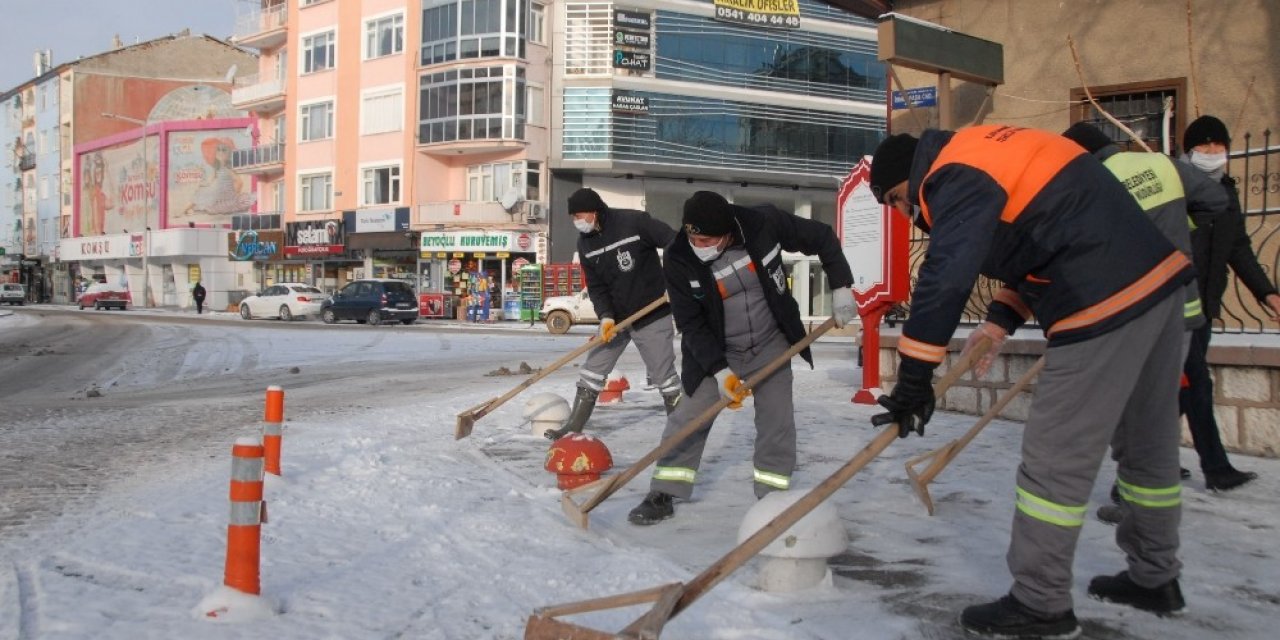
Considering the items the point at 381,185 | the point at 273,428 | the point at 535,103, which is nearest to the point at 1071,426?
the point at 273,428

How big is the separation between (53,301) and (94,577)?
3091 inches

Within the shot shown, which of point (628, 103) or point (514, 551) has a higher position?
point (628, 103)

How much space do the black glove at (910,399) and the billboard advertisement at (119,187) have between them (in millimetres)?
59625

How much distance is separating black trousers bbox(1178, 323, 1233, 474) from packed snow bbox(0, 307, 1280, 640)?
0.29 metres

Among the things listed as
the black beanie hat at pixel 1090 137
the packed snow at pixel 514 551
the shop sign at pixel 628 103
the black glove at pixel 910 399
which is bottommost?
the packed snow at pixel 514 551

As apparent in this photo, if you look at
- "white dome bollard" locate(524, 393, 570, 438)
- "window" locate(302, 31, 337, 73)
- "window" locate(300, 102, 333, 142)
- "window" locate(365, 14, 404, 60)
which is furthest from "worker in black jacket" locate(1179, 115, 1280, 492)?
"window" locate(302, 31, 337, 73)

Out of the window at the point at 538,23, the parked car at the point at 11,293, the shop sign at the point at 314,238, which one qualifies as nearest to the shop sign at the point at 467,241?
the shop sign at the point at 314,238

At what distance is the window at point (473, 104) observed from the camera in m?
39.9

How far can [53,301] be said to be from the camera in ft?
238

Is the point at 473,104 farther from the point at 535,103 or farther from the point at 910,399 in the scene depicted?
the point at 910,399

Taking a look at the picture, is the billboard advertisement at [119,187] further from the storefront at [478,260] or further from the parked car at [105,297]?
the storefront at [478,260]

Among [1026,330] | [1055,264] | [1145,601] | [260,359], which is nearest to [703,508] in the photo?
[1145,601]

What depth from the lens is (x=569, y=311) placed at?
3034cm

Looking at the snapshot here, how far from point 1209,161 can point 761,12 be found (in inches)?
1484
